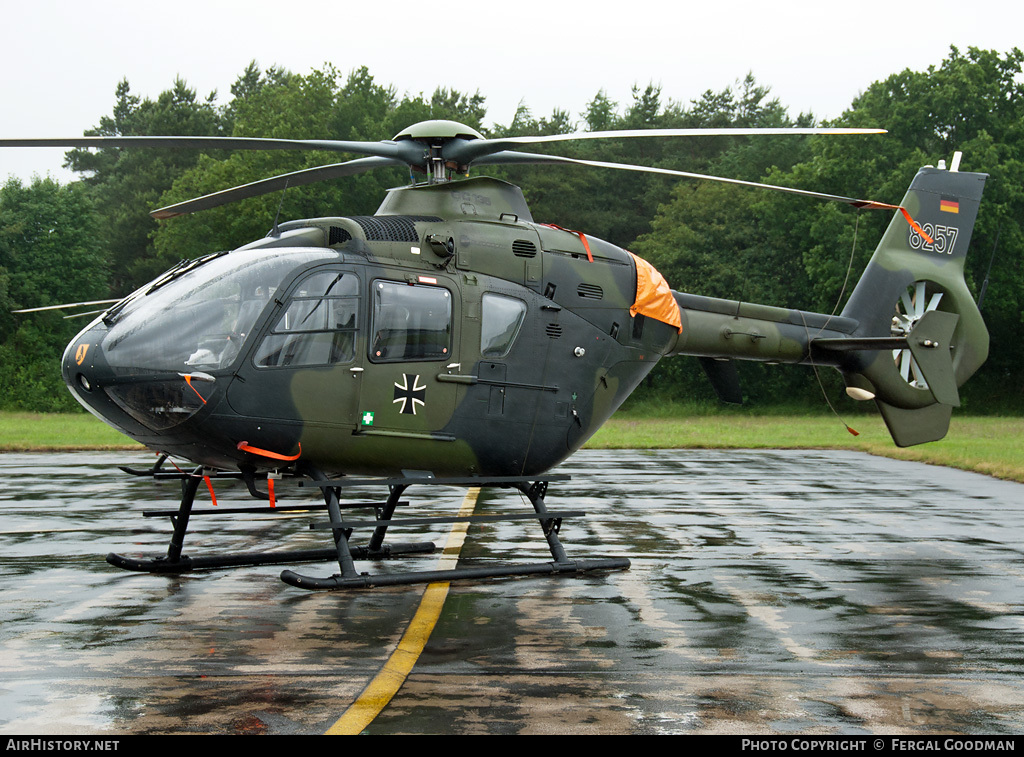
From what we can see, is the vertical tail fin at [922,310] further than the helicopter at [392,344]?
Yes

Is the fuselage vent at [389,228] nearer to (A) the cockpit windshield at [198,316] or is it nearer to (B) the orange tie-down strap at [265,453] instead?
(A) the cockpit windshield at [198,316]

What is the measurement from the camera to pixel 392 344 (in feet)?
26.6

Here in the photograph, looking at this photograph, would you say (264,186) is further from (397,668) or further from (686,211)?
(686,211)

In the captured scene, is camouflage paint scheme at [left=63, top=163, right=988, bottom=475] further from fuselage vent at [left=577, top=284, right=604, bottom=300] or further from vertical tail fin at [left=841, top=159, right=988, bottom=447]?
vertical tail fin at [left=841, top=159, right=988, bottom=447]

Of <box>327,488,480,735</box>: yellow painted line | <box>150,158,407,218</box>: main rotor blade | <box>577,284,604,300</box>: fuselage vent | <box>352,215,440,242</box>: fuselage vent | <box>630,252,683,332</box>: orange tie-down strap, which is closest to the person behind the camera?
<box>327,488,480,735</box>: yellow painted line

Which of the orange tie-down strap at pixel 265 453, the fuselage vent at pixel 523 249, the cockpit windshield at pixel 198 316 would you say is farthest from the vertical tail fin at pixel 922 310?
the cockpit windshield at pixel 198 316

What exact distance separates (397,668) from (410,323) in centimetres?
329

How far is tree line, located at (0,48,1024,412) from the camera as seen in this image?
147ft

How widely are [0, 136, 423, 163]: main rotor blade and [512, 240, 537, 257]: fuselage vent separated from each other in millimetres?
1161

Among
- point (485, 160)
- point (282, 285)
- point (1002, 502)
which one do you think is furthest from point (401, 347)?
point (1002, 502)

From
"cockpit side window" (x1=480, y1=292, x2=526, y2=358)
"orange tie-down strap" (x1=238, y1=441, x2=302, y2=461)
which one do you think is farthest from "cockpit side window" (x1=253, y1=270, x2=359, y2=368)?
"cockpit side window" (x1=480, y1=292, x2=526, y2=358)

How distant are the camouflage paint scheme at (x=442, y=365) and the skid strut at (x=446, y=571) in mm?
311

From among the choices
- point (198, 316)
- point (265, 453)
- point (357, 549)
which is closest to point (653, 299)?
point (357, 549)

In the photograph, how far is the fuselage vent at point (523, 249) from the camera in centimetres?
892
